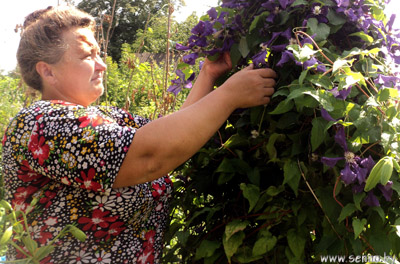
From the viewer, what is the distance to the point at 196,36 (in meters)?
1.45

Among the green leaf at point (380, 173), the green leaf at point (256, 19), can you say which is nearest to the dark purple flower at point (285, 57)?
the green leaf at point (256, 19)

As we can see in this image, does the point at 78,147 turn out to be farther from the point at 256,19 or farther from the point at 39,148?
the point at 256,19

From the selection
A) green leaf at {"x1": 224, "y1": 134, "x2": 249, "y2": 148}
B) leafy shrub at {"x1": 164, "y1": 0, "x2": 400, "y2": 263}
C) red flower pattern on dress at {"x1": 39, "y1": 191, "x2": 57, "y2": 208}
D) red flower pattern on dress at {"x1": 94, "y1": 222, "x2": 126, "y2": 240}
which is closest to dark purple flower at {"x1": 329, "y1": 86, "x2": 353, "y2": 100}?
leafy shrub at {"x1": 164, "y1": 0, "x2": 400, "y2": 263}

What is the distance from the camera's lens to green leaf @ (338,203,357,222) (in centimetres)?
109

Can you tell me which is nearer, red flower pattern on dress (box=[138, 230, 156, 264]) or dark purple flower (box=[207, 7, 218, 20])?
dark purple flower (box=[207, 7, 218, 20])

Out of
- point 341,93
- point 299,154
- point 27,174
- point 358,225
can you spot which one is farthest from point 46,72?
point 358,225

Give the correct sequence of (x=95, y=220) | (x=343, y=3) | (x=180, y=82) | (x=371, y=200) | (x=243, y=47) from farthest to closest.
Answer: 1. (x=180, y=82)
2. (x=95, y=220)
3. (x=243, y=47)
4. (x=343, y=3)
5. (x=371, y=200)

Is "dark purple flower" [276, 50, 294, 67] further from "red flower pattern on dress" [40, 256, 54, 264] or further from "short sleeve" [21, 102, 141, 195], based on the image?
"red flower pattern on dress" [40, 256, 54, 264]

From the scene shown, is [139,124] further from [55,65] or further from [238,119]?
[238,119]

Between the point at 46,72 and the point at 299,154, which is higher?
the point at 46,72

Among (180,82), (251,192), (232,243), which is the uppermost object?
(180,82)

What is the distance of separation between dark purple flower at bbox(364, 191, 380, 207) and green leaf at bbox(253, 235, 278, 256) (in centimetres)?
29

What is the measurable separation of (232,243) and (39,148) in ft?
2.11

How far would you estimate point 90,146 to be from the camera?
126cm
